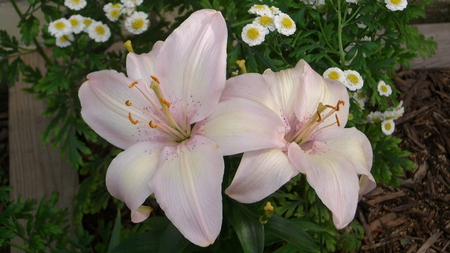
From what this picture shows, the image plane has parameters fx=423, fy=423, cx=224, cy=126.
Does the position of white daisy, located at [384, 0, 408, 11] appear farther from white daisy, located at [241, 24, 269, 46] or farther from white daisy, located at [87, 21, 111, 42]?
white daisy, located at [87, 21, 111, 42]

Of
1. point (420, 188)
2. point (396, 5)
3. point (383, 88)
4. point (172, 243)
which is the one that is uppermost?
point (396, 5)

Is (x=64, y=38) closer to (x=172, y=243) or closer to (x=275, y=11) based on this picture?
(x=275, y=11)

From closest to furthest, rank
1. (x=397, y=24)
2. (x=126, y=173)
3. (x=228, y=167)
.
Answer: (x=126, y=173) → (x=228, y=167) → (x=397, y=24)

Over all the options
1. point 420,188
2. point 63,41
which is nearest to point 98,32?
point 63,41

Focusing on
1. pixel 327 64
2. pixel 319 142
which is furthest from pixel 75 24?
pixel 319 142

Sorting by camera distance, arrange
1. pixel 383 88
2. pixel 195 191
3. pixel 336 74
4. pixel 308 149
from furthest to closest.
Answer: pixel 383 88
pixel 336 74
pixel 308 149
pixel 195 191

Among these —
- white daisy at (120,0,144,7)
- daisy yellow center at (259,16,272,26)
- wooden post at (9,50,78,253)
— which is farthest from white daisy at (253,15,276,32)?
wooden post at (9,50,78,253)

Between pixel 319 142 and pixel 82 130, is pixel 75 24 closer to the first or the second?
pixel 82 130

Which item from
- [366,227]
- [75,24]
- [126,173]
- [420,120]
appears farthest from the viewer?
[420,120]
